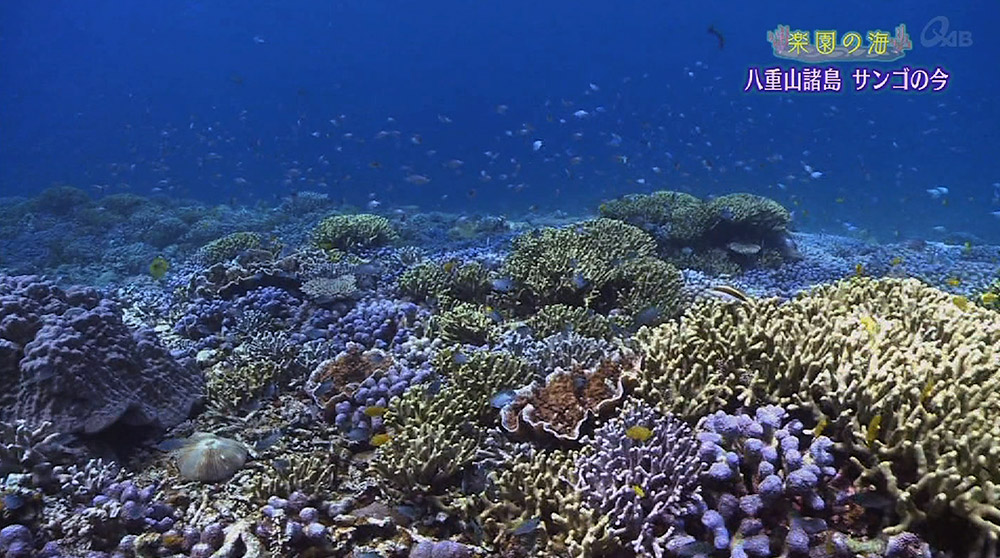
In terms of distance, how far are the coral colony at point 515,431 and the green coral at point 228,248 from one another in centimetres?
425

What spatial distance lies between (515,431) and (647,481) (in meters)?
1.32

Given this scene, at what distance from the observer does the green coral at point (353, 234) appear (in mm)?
11727

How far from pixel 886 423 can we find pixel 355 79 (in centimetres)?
14738

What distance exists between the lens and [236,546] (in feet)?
12.4

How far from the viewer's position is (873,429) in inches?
125

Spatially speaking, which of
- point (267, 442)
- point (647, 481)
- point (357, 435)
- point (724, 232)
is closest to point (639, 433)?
point (647, 481)

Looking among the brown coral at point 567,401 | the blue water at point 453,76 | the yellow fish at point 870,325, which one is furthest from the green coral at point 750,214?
Result: the blue water at point 453,76

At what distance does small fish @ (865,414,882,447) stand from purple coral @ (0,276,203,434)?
18.0 feet

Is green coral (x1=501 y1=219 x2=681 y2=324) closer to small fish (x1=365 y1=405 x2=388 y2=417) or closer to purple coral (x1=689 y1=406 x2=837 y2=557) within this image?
small fish (x1=365 y1=405 x2=388 y2=417)

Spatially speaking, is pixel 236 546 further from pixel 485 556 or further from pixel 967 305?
pixel 967 305

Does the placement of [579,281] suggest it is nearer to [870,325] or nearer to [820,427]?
[870,325]

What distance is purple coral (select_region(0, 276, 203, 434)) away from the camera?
15.8 feet

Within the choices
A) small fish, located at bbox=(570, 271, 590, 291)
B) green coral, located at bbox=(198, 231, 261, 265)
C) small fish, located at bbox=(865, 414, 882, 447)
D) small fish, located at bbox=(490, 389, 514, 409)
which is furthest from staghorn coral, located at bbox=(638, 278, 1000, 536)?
green coral, located at bbox=(198, 231, 261, 265)

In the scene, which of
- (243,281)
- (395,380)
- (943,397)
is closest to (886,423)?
(943,397)
